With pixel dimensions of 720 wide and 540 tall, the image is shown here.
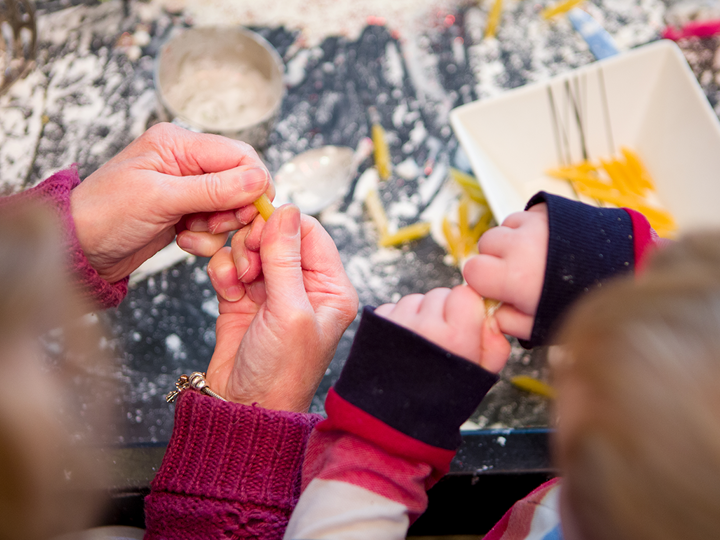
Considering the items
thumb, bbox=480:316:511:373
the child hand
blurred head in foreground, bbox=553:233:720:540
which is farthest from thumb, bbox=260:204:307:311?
blurred head in foreground, bbox=553:233:720:540

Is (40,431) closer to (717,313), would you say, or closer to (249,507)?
(249,507)

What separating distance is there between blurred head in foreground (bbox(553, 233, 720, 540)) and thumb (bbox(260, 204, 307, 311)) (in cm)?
37

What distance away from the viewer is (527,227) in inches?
24.4

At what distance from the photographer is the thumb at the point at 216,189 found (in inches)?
27.1

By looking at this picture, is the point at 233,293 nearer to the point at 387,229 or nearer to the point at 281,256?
the point at 281,256

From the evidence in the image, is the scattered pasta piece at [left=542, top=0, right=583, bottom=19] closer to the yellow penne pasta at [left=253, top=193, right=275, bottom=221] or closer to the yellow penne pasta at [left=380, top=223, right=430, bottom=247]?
the yellow penne pasta at [left=380, top=223, right=430, bottom=247]

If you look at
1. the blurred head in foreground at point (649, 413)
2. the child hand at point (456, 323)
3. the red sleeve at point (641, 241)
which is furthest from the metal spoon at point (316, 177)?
the blurred head in foreground at point (649, 413)

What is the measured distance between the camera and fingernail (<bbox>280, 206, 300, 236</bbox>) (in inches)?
25.9

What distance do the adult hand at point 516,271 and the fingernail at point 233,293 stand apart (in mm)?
357

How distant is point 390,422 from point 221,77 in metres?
0.76

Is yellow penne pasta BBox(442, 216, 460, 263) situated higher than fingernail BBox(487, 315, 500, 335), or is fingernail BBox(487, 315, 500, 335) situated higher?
fingernail BBox(487, 315, 500, 335)

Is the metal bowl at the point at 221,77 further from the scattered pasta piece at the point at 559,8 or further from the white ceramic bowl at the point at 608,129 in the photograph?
the scattered pasta piece at the point at 559,8

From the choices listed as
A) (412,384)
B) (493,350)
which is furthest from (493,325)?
(412,384)

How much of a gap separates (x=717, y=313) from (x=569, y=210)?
290 millimetres
